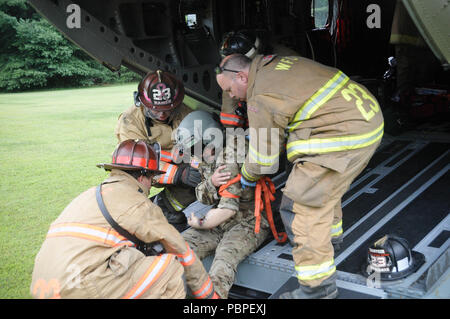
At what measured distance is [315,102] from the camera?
2.62 meters

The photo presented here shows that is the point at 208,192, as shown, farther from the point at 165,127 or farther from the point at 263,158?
the point at 165,127

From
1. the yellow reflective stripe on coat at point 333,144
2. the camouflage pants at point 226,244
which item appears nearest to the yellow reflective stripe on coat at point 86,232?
the camouflage pants at point 226,244

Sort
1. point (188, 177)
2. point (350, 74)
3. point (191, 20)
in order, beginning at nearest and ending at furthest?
point (188, 177) < point (191, 20) < point (350, 74)

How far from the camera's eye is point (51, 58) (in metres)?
20.0

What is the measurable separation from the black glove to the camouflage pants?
1.94 feet

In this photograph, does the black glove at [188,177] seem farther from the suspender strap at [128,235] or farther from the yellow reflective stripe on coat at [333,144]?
the yellow reflective stripe on coat at [333,144]

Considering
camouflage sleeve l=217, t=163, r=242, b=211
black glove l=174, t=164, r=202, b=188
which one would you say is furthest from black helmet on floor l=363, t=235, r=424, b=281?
black glove l=174, t=164, r=202, b=188

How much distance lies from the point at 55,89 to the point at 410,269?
79.1 feet

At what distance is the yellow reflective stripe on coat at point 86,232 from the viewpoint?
7.81 ft

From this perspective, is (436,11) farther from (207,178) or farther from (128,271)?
(128,271)

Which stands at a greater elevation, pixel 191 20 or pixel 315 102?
pixel 191 20

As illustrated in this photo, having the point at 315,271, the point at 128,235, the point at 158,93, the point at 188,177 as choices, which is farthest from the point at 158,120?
the point at 315,271

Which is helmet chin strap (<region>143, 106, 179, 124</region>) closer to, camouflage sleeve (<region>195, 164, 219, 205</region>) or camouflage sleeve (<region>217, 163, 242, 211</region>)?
camouflage sleeve (<region>195, 164, 219, 205</region>)

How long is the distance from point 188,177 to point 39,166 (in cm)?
507
